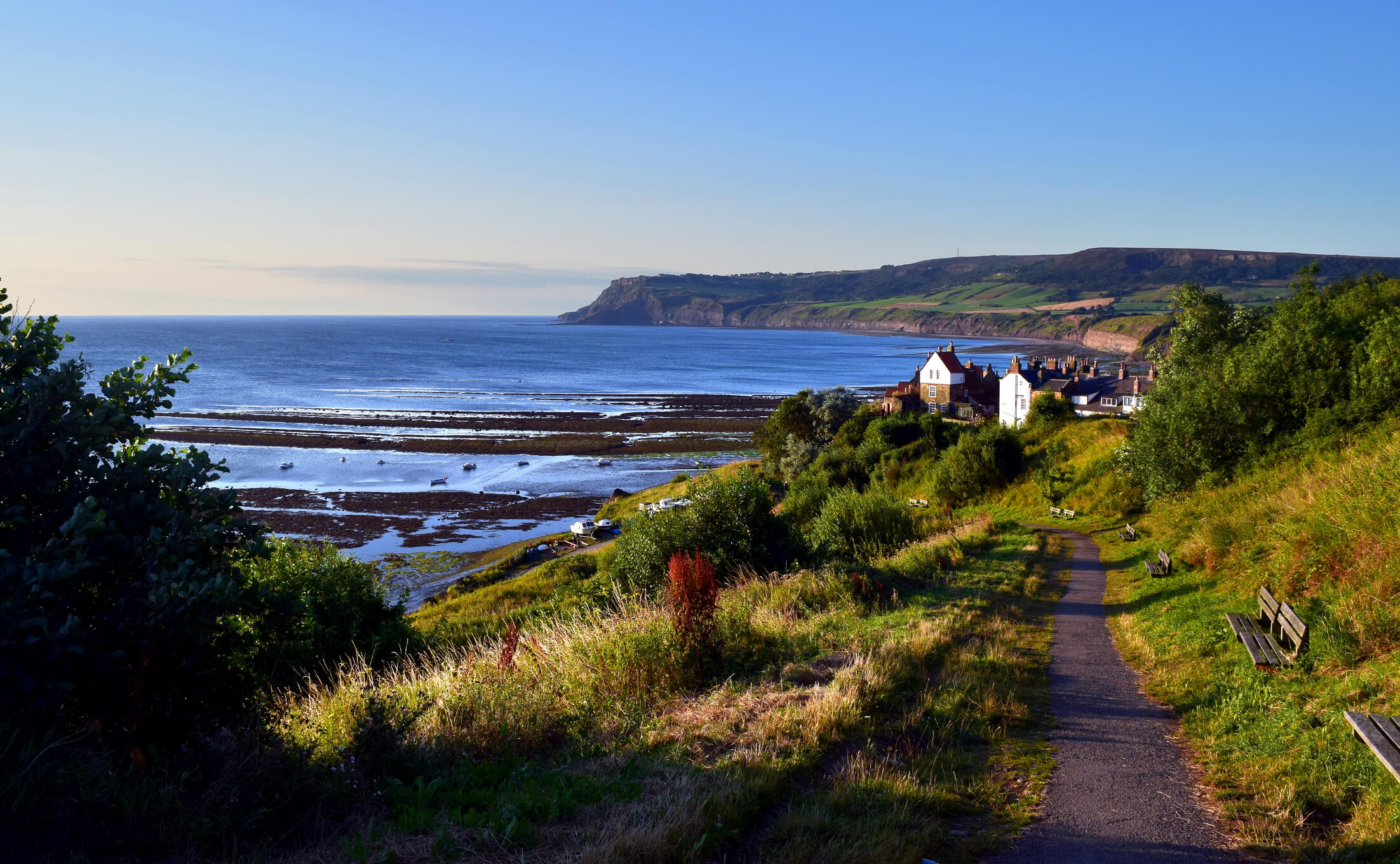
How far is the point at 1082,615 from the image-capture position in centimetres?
1399

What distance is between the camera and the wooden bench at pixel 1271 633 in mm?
8727

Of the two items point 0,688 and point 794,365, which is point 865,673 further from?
point 794,365

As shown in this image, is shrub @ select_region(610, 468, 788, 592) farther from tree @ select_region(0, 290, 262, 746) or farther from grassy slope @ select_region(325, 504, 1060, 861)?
tree @ select_region(0, 290, 262, 746)

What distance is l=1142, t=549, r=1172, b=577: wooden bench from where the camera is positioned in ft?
52.7

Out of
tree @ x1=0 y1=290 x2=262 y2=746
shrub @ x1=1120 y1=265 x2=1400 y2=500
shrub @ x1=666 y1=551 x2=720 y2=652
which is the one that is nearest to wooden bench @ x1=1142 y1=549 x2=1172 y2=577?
shrub @ x1=1120 y1=265 x2=1400 y2=500

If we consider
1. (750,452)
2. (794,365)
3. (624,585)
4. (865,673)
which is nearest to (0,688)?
(865,673)

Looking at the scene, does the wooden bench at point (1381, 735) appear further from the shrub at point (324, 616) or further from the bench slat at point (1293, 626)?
the shrub at point (324, 616)

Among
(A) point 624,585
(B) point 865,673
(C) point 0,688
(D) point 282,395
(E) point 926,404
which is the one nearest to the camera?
(C) point 0,688

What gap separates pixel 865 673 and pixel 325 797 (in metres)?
5.19

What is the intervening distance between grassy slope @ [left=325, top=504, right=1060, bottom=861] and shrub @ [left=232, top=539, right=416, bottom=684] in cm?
212

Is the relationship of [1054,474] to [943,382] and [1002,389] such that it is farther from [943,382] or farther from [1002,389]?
[1002,389]

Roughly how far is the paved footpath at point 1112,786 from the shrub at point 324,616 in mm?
9658

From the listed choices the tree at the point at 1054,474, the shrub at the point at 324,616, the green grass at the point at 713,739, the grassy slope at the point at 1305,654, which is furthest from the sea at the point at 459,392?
the tree at the point at 1054,474

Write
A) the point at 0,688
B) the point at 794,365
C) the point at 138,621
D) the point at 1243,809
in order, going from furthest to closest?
the point at 794,365 → the point at 1243,809 → the point at 138,621 → the point at 0,688
